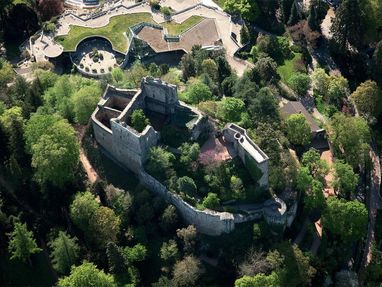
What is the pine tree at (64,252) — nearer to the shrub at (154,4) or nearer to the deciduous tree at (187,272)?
the deciduous tree at (187,272)

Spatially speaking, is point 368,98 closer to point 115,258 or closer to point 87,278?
point 115,258

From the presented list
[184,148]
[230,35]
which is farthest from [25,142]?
[230,35]

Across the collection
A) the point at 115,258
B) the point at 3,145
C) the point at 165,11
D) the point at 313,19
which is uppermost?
the point at 313,19

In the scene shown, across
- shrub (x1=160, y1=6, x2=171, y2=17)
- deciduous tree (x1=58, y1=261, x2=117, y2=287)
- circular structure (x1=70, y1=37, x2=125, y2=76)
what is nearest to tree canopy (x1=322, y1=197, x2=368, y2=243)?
deciduous tree (x1=58, y1=261, x2=117, y2=287)

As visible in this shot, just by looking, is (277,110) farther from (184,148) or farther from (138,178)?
(138,178)

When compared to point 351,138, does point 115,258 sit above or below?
below

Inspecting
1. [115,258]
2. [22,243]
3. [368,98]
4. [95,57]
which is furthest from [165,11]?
[22,243]
